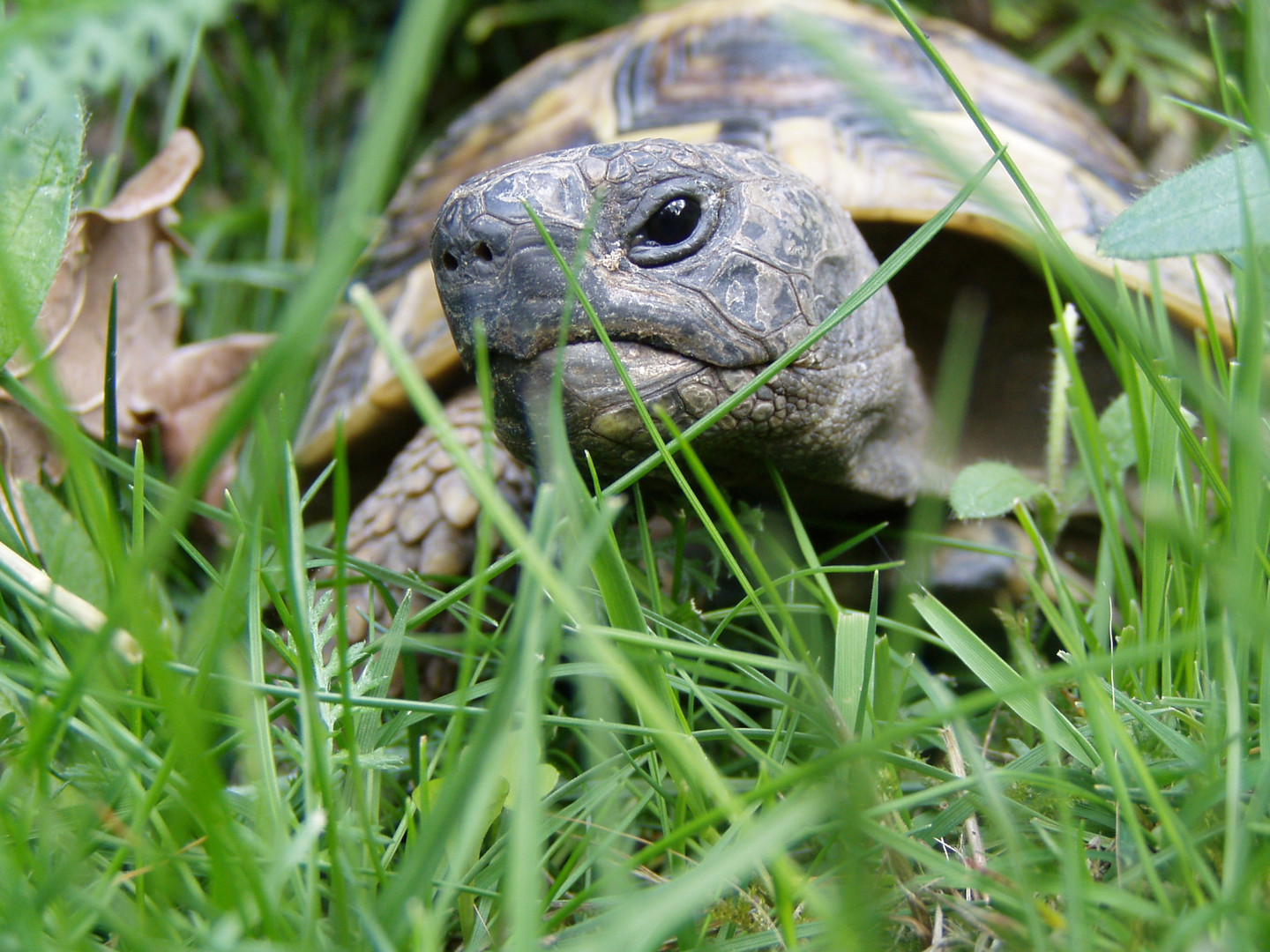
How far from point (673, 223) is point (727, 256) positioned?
72mm

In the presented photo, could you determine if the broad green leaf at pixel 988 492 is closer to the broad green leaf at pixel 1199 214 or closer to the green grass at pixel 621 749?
the green grass at pixel 621 749

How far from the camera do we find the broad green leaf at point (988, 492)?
3.96 ft

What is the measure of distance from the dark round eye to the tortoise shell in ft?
2.04

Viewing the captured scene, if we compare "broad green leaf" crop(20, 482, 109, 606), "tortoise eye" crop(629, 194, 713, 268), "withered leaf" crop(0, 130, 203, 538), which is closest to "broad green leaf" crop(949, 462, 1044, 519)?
"tortoise eye" crop(629, 194, 713, 268)

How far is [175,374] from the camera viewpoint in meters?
1.91

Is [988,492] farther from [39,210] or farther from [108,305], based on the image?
[108,305]

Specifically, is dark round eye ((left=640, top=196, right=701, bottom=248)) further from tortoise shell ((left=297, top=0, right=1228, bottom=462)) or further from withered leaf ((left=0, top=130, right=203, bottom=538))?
withered leaf ((left=0, top=130, right=203, bottom=538))

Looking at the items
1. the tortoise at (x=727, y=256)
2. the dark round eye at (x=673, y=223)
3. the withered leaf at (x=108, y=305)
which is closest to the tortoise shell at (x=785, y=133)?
the tortoise at (x=727, y=256)

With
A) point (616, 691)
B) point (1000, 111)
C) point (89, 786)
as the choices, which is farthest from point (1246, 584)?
point (1000, 111)

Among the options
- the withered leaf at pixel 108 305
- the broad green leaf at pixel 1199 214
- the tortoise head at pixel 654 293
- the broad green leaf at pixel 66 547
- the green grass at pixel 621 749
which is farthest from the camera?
the withered leaf at pixel 108 305

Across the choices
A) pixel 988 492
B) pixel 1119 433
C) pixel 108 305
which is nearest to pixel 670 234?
pixel 988 492

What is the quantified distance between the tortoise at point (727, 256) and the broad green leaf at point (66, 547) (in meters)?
0.42

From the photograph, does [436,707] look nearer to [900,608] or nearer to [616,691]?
[616,691]

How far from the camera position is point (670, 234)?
1.09 m
